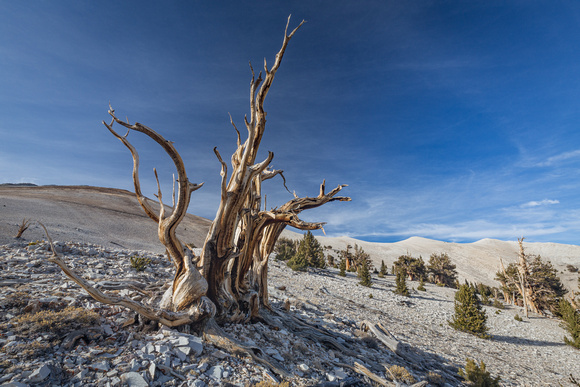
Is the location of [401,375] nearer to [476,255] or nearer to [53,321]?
[53,321]

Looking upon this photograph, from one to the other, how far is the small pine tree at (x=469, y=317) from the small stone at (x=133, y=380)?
48.2 feet

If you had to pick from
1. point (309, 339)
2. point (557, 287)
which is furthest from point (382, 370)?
point (557, 287)

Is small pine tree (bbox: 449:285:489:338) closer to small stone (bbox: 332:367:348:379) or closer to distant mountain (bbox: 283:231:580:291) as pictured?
small stone (bbox: 332:367:348:379)

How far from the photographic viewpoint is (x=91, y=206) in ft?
107

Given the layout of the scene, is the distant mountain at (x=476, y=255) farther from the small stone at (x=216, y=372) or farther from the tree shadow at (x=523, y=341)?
the small stone at (x=216, y=372)

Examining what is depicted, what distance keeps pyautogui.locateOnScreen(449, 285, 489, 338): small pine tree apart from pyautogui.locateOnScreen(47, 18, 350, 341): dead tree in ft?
36.7

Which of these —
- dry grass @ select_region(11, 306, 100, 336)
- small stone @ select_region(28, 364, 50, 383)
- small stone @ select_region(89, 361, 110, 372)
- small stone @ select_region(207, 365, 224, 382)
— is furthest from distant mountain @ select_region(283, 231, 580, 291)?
small stone @ select_region(28, 364, 50, 383)

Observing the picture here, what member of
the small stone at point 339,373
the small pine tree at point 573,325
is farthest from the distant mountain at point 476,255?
the small stone at point 339,373

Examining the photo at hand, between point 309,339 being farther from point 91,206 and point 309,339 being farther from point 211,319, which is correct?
point 91,206

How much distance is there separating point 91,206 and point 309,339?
35764 mm

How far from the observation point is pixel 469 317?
13.1 meters

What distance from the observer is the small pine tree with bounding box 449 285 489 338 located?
42.0 ft

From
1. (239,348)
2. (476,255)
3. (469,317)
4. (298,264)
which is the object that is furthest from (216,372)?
(476,255)

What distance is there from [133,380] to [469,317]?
588 inches
